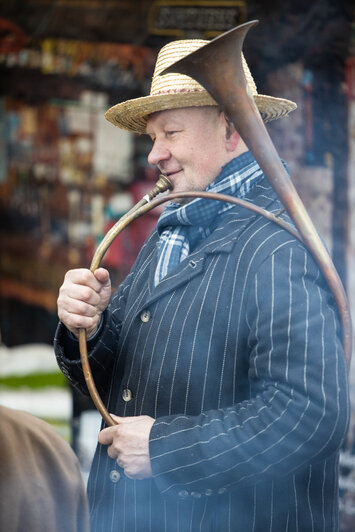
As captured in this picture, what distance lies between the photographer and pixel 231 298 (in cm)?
178

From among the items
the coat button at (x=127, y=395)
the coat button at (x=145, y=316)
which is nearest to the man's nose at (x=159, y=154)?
the coat button at (x=145, y=316)

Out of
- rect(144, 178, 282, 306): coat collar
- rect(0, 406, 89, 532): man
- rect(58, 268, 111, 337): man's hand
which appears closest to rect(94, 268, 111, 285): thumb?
rect(58, 268, 111, 337): man's hand

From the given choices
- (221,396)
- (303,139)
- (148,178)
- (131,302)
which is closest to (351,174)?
(303,139)

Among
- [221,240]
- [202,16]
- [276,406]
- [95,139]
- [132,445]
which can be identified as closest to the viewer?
[276,406]

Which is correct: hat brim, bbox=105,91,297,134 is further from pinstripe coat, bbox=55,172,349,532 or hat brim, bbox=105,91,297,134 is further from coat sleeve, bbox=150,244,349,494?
coat sleeve, bbox=150,244,349,494

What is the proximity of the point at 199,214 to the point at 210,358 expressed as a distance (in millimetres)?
Answer: 378

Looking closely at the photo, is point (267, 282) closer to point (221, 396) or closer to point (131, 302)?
point (221, 396)

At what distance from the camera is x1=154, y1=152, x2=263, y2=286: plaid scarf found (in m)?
1.94

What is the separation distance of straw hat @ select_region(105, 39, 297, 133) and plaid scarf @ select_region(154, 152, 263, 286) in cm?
18

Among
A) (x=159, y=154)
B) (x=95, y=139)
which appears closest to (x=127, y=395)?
(x=159, y=154)

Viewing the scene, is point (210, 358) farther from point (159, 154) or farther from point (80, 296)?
point (159, 154)

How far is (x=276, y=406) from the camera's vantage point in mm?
1628

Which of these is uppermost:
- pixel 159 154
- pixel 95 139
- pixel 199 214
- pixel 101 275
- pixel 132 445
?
pixel 95 139

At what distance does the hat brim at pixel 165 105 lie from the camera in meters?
1.92
